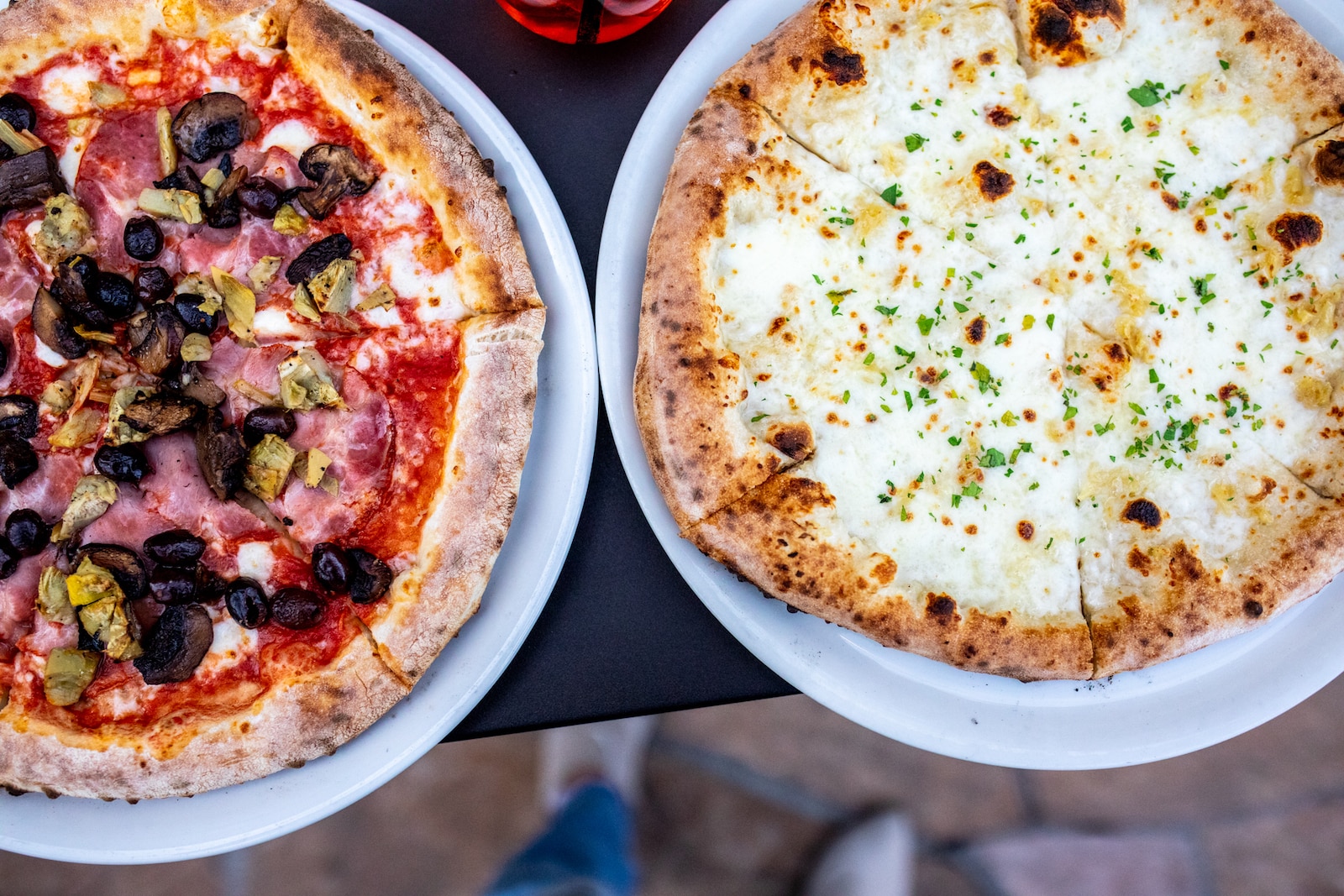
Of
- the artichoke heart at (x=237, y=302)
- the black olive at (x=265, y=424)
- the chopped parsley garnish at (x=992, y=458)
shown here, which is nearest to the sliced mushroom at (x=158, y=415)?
the black olive at (x=265, y=424)

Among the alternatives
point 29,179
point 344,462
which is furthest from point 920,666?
point 29,179

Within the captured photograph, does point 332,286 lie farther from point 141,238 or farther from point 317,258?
point 141,238

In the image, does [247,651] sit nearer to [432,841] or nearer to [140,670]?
[140,670]

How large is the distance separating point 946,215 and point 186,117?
214 cm

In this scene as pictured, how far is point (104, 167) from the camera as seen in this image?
249 cm

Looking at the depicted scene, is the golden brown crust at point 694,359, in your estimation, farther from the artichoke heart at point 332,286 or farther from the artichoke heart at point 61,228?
the artichoke heart at point 61,228

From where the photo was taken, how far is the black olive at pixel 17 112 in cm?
247

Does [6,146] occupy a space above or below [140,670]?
above

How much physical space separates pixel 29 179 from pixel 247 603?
4.33 feet

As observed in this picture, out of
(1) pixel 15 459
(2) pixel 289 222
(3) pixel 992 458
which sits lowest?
(1) pixel 15 459

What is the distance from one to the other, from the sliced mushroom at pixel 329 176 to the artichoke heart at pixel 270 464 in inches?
25.3

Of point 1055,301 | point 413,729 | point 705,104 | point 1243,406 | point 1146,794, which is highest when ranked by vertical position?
point 705,104

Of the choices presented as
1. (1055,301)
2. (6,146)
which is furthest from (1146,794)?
(6,146)

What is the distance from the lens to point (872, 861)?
169 inches
